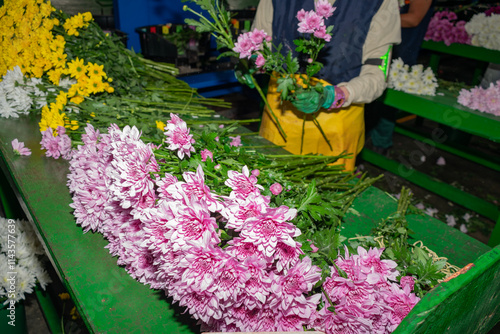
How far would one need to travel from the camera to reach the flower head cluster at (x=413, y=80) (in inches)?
133

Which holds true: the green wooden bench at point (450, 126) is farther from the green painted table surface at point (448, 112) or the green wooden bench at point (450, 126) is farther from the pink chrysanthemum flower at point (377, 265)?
the pink chrysanthemum flower at point (377, 265)

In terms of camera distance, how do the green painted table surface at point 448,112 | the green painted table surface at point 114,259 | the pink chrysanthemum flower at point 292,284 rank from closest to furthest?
the green painted table surface at point 114,259 < the pink chrysanthemum flower at point 292,284 < the green painted table surface at point 448,112

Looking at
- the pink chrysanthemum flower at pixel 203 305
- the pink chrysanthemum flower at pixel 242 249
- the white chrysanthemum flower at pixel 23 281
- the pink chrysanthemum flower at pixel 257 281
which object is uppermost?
the pink chrysanthemum flower at pixel 242 249

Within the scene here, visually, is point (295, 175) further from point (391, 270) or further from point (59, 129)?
point (59, 129)

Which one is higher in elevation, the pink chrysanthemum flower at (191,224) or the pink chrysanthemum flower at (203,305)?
the pink chrysanthemum flower at (191,224)

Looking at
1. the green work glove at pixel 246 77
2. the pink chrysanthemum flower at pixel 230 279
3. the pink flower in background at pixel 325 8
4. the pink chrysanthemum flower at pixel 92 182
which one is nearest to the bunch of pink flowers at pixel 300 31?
the pink flower in background at pixel 325 8

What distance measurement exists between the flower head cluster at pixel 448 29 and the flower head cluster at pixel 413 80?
171 centimetres

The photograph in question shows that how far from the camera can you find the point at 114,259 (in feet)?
4.29

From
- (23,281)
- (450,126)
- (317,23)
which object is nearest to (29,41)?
(23,281)

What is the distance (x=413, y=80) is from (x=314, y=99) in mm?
2008

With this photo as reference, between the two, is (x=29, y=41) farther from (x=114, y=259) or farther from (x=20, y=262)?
(x=114, y=259)

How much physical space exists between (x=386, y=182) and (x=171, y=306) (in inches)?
148

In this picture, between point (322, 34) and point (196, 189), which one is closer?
point (196, 189)

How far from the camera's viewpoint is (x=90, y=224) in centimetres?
137
